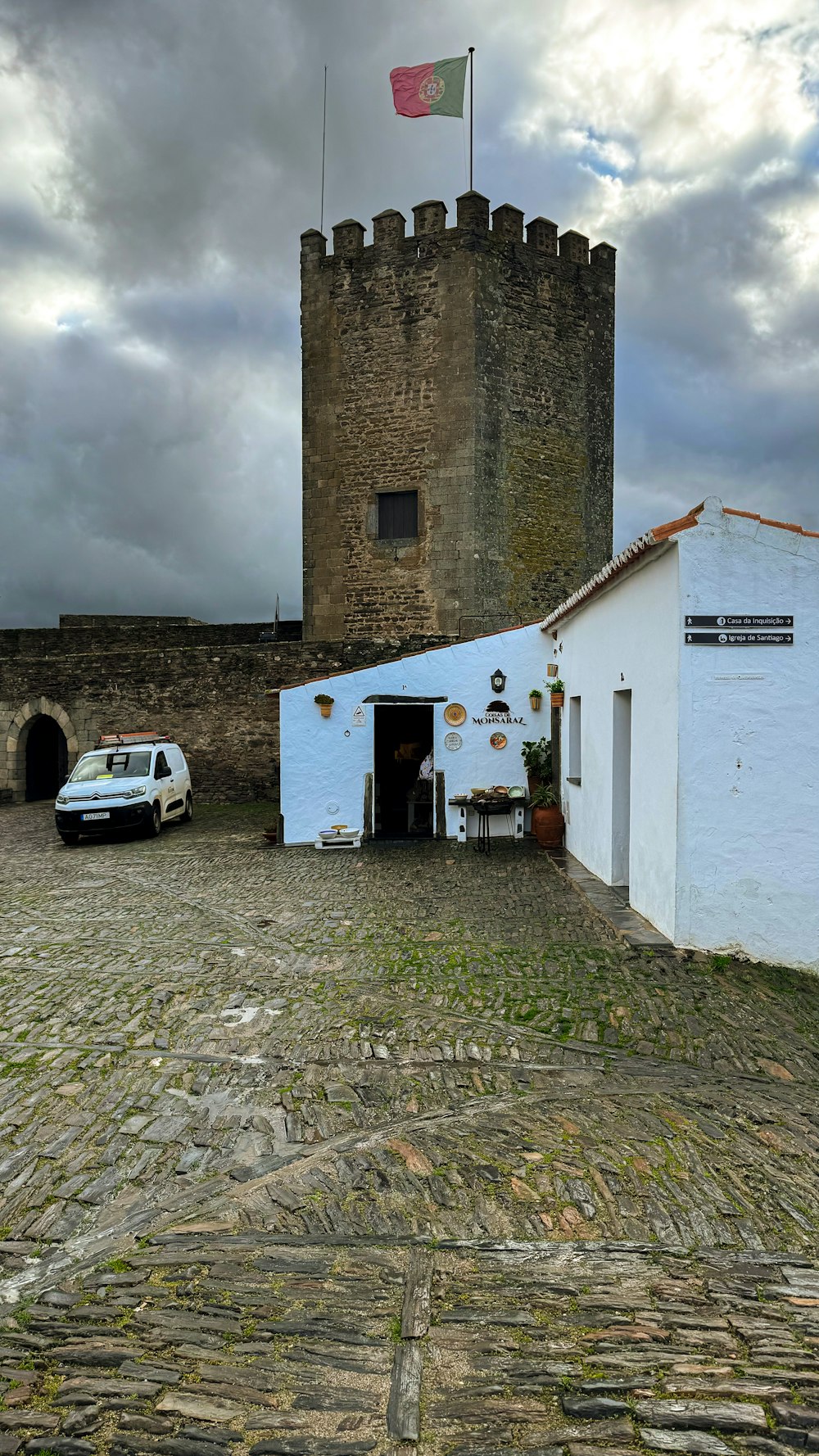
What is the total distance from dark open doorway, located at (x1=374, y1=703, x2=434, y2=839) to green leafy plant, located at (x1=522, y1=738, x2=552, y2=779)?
171cm

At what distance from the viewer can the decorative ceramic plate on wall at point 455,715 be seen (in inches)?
532

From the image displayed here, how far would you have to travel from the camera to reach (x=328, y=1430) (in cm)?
247

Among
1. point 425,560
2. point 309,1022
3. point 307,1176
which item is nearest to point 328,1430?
point 307,1176

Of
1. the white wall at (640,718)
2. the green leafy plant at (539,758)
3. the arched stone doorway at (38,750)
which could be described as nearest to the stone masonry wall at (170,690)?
the arched stone doorway at (38,750)

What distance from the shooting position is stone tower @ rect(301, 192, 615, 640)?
18.6m

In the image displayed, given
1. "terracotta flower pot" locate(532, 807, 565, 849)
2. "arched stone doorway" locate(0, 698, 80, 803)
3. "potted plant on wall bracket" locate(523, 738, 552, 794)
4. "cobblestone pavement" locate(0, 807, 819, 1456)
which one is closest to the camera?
"cobblestone pavement" locate(0, 807, 819, 1456)

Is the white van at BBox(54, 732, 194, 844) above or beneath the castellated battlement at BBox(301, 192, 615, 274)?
beneath

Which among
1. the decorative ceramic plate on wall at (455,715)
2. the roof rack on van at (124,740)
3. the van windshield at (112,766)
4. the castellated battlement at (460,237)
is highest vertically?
the castellated battlement at (460,237)

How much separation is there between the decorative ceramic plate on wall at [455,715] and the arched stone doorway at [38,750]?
10155 mm

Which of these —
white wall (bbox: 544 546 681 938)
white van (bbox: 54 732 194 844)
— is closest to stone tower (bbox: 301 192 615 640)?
white van (bbox: 54 732 194 844)

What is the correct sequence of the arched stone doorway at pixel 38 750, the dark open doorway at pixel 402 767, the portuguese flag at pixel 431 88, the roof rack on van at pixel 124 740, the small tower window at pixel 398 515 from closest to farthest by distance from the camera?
the dark open doorway at pixel 402 767 → the roof rack on van at pixel 124 740 → the portuguese flag at pixel 431 88 → the small tower window at pixel 398 515 → the arched stone doorway at pixel 38 750

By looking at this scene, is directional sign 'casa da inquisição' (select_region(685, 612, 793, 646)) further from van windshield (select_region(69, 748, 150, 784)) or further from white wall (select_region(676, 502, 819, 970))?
van windshield (select_region(69, 748, 150, 784))

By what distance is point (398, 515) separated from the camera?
1928cm

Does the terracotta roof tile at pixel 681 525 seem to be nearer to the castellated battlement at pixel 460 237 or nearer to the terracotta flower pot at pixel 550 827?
the terracotta flower pot at pixel 550 827
